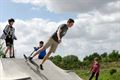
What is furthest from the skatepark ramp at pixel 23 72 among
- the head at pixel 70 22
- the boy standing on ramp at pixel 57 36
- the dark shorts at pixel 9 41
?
the head at pixel 70 22

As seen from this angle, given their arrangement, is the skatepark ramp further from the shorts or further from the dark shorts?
the dark shorts

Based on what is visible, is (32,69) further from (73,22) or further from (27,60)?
(73,22)

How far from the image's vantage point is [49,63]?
1410 centimetres

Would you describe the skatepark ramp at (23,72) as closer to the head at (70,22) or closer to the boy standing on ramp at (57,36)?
the boy standing on ramp at (57,36)

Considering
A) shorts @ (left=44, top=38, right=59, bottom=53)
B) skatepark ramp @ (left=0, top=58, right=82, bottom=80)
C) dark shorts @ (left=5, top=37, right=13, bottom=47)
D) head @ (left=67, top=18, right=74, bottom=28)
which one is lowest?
skatepark ramp @ (left=0, top=58, right=82, bottom=80)

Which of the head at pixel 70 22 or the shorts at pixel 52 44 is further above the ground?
the head at pixel 70 22

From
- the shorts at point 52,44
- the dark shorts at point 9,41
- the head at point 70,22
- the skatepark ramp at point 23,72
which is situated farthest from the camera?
the dark shorts at point 9,41

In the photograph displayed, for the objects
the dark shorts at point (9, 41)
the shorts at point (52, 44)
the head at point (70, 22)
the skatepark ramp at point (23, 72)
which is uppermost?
the head at point (70, 22)

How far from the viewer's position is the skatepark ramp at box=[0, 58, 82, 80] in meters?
11.6

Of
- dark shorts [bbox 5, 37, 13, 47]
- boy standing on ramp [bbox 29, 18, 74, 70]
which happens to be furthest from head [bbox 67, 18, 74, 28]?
dark shorts [bbox 5, 37, 13, 47]

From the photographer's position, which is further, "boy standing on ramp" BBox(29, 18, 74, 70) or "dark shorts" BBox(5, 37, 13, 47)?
"dark shorts" BBox(5, 37, 13, 47)

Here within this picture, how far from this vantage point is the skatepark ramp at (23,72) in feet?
37.9

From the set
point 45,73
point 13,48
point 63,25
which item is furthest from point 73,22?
point 13,48

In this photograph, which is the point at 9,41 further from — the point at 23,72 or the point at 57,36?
the point at 57,36
